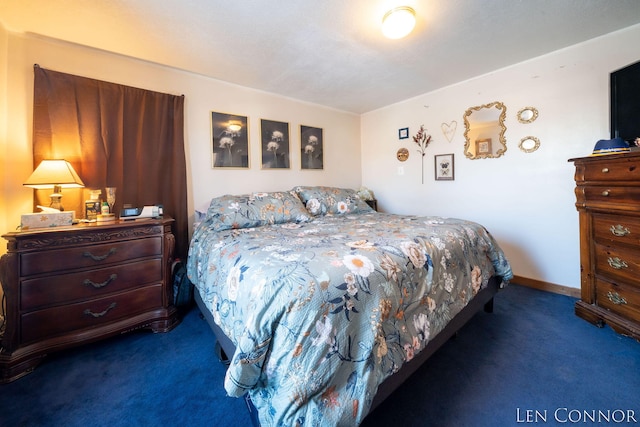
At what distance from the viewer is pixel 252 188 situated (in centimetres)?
288

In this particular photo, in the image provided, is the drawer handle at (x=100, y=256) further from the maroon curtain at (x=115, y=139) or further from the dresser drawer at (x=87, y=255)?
the maroon curtain at (x=115, y=139)

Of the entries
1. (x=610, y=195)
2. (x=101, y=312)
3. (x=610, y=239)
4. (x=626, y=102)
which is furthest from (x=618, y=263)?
(x=101, y=312)

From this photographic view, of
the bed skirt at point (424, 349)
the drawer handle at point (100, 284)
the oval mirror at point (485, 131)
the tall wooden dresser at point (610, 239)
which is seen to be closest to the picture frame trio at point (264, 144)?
the drawer handle at point (100, 284)

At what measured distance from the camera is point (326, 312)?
0.84 m

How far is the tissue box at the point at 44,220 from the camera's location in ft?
4.85

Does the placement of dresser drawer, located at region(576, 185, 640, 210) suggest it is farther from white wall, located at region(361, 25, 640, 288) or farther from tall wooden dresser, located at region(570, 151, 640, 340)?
white wall, located at region(361, 25, 640, 288)

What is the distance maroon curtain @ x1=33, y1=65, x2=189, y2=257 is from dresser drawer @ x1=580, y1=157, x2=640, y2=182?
3.25m

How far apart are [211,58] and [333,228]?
182 centimetres

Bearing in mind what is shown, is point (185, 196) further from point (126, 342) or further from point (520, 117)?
point (520, 117)

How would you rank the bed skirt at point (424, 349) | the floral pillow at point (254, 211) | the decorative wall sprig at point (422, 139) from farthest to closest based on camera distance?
the decorative wall sprig at point (422, 139), the floral pillow at point (254, 211), the bed skirt at point (424, 349)

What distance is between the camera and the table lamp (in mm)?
1579

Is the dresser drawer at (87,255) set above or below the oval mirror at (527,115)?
below

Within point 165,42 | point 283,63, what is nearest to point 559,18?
point 283,63

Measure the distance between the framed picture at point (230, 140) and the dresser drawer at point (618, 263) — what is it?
3.12 metres
